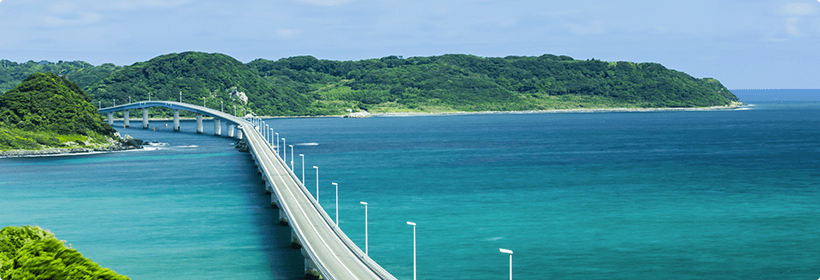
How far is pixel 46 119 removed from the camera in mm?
143750

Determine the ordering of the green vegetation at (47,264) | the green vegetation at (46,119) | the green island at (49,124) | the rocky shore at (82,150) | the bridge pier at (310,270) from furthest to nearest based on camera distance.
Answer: the green vegetation at (46,119) < the green island at (49,124) < the rocky shore at (82,150) < the bridge pier at (310,270) < the green vegetation at (47,264)

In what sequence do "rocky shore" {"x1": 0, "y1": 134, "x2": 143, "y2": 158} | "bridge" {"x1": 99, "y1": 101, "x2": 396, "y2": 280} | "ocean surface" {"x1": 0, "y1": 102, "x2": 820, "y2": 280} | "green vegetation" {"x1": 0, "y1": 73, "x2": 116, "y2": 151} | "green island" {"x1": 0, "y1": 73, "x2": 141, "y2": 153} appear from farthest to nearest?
1. "green vegetation" {"x1": 0, "y1": 73, "x2": 116, "y2": 151}
2. "green island" {"x1": 0, "y1": 73, "x2": 141, "y2": 153}
3. "rocky shore" {"x1": 0, "y1": 134, "x2": 143, "y2": 158}
4. "ocean surface" {"x1": 0, "y1": 102, "x2": 820, "y2": 280}
5. "bridge" {"x1": 99, "y1": 101, "x2": 396, "y2": 280}

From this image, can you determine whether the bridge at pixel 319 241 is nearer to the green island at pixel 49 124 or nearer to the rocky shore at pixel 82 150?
the rocky shore at pixel 82 150

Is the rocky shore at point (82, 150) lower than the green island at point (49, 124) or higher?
lower

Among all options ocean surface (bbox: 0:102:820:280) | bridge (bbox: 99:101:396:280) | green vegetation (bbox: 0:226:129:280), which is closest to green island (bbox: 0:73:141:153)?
ocean surface (bbox: 0:102:820:280)

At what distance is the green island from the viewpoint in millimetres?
138250

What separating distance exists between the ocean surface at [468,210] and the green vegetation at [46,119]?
36.6 feet

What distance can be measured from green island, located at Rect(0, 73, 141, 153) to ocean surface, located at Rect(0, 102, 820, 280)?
954cm

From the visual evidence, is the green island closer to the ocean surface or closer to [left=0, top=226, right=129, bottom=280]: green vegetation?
the ocean surface

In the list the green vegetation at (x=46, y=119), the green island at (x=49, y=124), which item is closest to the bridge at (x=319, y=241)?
the green island at (x=49, y=124)

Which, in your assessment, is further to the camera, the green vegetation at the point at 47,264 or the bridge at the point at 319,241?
the bridge at the point at 319,241

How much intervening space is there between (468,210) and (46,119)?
3988 inches

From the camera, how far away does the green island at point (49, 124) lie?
138 m

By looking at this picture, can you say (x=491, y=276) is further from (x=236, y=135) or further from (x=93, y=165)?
(x=236, y=135)
